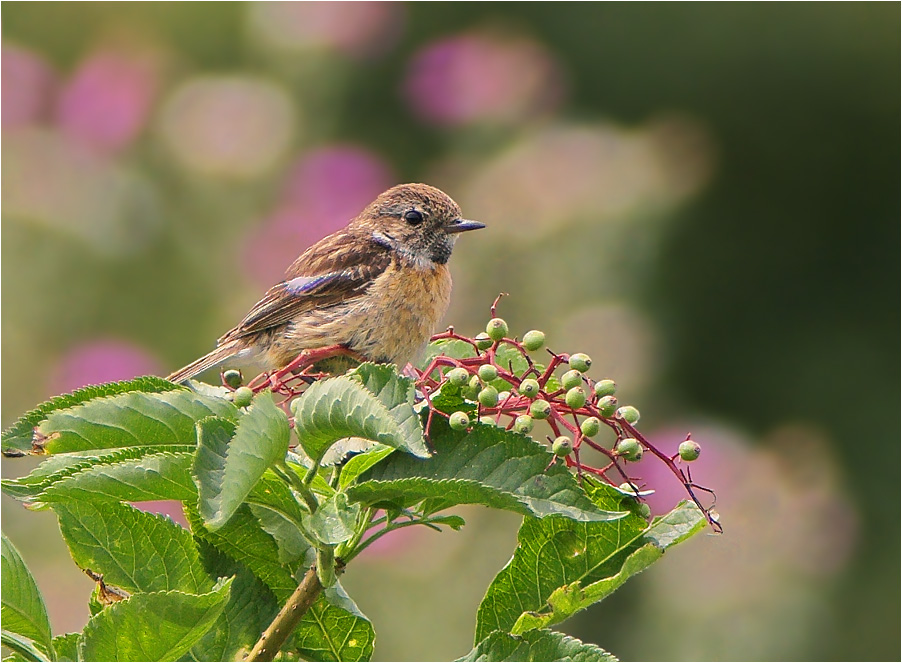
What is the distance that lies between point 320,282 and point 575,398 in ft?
5.96

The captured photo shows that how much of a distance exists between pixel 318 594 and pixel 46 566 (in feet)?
11.1

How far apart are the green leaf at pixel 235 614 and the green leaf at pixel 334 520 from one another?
23 centimetres

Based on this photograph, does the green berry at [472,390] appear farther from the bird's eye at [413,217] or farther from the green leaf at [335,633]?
the bird's eye at [413,217]

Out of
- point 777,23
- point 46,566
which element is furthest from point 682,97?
point 46,566

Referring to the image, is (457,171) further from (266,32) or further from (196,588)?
(196,588)

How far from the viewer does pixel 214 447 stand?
1327mm

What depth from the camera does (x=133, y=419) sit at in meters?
1.39

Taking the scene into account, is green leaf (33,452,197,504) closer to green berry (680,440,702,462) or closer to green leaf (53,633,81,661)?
green leaf (53,633,81,661)

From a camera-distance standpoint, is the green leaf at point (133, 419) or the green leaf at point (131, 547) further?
the green leaf at point (131, 547)

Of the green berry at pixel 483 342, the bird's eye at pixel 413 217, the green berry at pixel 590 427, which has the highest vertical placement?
the bird's eye at pixel 413 217

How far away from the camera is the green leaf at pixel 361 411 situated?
133 centimetres

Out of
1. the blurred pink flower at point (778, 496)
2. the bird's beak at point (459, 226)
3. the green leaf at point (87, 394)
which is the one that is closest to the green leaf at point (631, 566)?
the green leaf at point (87, 394)

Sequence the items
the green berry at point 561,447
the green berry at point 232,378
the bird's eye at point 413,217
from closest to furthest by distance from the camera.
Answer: the green berry at point 561,447 < the green berry at point 232,378 < the bird's eye at point 413,217

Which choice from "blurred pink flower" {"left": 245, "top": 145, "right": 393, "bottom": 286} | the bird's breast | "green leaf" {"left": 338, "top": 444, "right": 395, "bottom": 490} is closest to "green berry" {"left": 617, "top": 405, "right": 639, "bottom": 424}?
"green leaf" {"left": 338, "top": 444, "right": 395, "bottom": 490}
